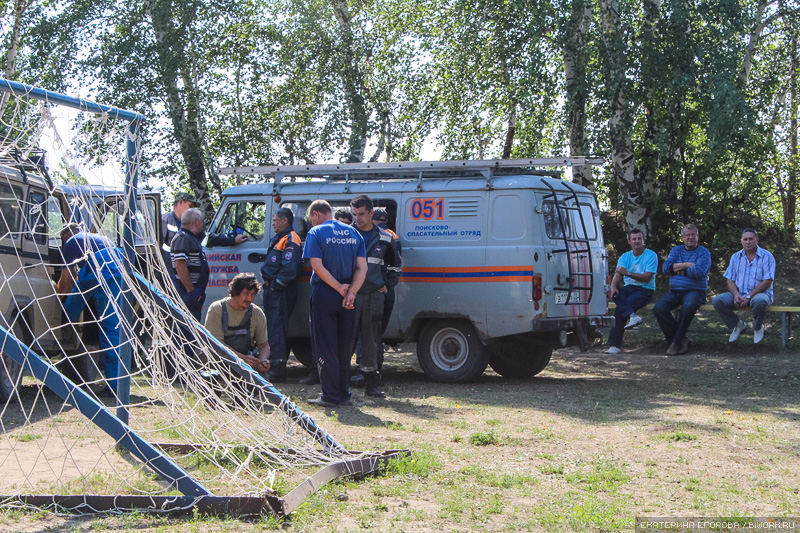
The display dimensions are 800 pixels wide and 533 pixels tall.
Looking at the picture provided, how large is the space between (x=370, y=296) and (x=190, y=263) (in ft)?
7.09

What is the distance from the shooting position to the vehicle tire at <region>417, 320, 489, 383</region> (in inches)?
389

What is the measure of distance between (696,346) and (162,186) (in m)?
14.1

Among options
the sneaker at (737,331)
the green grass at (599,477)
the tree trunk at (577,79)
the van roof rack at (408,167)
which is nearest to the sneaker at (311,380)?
the van roof rack at (408,167)

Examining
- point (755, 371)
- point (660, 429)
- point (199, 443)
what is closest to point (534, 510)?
point (199, 443)

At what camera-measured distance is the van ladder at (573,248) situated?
32.0 ft

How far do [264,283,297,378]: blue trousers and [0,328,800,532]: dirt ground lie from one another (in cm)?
66

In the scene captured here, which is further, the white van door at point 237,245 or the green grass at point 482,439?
the white van door at point 237,245

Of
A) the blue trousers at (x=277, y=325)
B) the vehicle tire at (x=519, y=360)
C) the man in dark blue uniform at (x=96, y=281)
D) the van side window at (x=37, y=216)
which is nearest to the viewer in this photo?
the man in dark blue uniform at (x=96, y=281)

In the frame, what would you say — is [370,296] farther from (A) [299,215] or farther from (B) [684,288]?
(B) [684,288]

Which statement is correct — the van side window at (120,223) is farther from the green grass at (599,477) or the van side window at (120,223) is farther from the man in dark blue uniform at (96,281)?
the green grass at (599,477)

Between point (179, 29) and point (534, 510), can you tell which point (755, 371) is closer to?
point (534, 510)

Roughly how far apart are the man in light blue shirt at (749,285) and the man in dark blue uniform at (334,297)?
671 centimetres

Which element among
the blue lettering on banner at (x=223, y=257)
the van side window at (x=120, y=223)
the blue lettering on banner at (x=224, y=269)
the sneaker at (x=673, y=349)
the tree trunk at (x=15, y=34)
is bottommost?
the sneaker at (x=673, y=349)

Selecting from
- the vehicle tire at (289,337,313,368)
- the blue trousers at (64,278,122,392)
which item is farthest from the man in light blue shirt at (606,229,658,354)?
the blue trousers at (64,278,122,392)
